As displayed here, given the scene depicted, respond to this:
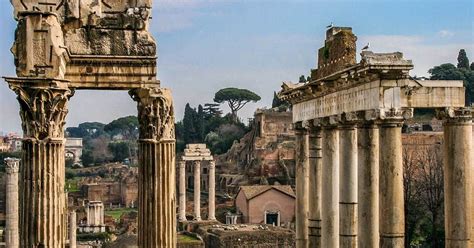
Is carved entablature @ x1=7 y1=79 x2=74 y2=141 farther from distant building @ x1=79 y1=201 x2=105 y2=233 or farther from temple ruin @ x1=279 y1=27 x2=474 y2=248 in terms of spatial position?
distant building @ x1=79 y1=201 x2=105 y2=233

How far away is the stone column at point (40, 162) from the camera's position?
6.11m

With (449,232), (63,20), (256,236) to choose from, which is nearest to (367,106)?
(449,232)

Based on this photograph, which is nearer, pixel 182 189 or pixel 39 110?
pixel 39 110

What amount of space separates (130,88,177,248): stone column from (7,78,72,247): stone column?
1.73 meters

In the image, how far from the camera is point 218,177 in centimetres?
6744

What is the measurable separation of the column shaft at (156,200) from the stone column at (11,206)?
12.5 metres

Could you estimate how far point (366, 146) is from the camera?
11070 millimetres

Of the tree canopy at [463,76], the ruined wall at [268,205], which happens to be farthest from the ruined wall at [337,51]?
the tree canopy at [463,76]

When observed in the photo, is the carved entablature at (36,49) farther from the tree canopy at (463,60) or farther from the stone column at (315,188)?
the tree canopy at (463,60)

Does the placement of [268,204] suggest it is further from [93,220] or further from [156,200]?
[156,200]

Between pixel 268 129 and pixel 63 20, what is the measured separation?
62772 millimetres

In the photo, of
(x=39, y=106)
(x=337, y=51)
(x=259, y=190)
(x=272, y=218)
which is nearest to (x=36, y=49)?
(x=39, y=106)

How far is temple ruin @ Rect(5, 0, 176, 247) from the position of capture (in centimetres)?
613

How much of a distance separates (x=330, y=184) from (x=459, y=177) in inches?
83.9
